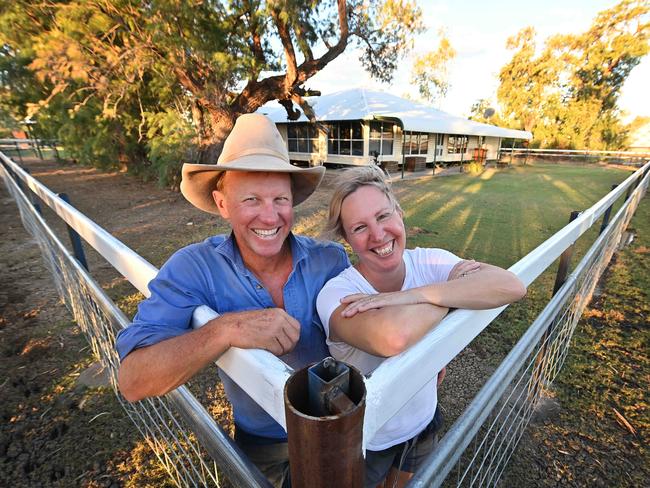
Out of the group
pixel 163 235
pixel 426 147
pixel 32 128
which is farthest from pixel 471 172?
pixel 32 128

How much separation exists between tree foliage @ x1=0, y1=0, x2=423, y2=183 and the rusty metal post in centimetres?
824

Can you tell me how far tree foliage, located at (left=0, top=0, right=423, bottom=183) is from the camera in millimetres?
7133

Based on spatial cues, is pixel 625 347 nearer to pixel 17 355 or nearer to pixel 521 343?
pixel 521 343

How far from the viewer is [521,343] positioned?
1153 mm

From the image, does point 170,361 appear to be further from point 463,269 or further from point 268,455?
point 463,269

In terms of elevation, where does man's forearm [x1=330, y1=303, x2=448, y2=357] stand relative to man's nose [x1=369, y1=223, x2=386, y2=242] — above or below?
below

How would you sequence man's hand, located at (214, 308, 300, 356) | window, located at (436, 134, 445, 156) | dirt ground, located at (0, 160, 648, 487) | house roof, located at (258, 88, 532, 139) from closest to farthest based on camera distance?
man's hand, located at (214, 308, 300, 356)
dirt ground, located at (0, 160, 648, 487)
house roof, located at (258, 88, 532, 139)
window, located at (436, 134, 445, 156)

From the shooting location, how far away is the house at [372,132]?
1623cm

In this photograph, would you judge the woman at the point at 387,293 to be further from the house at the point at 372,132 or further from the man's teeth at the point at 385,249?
the house at the point at 372,132

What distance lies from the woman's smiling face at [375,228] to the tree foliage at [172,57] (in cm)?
729

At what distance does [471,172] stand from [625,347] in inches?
652

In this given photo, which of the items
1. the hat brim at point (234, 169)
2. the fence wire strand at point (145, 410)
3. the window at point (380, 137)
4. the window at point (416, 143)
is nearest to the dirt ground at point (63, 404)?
the fence wire strand at point (145, 410)

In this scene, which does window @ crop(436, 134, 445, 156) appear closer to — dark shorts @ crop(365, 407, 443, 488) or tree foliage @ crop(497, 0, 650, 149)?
tree foliage @ crop(497, 0, 650, 149)

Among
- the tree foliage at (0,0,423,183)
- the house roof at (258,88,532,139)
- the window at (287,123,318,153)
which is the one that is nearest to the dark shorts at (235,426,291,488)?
the tree foliage at (0,0,423,183)
